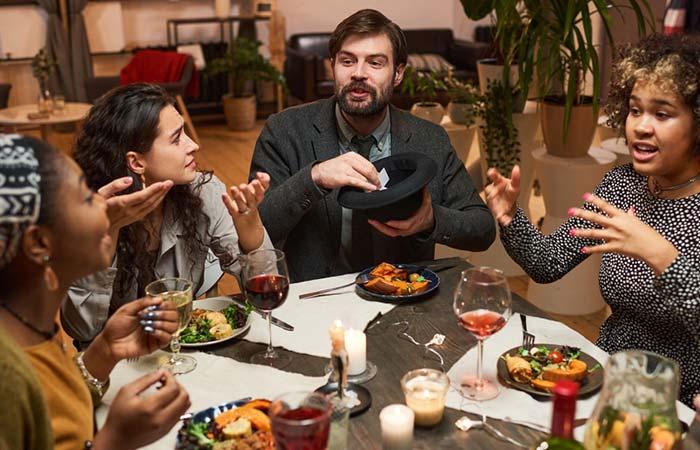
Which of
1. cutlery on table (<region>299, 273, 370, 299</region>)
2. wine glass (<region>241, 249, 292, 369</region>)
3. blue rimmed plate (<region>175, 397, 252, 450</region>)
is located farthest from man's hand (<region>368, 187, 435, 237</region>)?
blue rimmed plate (<region>175, 397, 252, 450</region>)

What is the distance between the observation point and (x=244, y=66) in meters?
7.61

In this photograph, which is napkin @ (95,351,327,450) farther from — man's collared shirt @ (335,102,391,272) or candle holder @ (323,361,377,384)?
man's collared shirt @ (335,102,391,272)

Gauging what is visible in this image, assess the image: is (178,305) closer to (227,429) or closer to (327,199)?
(227,429)

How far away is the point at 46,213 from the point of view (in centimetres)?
107

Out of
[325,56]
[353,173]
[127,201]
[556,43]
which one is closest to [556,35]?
[556,43]

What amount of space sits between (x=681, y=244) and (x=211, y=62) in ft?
21.1

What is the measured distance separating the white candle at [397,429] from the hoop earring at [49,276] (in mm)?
573

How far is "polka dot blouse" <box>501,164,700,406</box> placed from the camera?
5.77 ft

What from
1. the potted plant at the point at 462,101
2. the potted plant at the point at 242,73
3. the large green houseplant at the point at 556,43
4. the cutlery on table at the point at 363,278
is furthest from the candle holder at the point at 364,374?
the potted plant at the point at 242,73

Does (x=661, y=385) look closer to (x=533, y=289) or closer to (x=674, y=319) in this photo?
(x=674, y=319)

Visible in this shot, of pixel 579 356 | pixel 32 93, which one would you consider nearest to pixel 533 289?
pixel 579 356

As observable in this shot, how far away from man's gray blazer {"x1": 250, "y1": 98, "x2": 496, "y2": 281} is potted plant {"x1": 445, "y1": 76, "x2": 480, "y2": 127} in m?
1.38

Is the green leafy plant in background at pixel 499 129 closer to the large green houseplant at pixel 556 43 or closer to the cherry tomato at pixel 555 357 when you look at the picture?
the large green houseplant at pixel 556 43

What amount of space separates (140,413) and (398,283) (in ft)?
2.91
